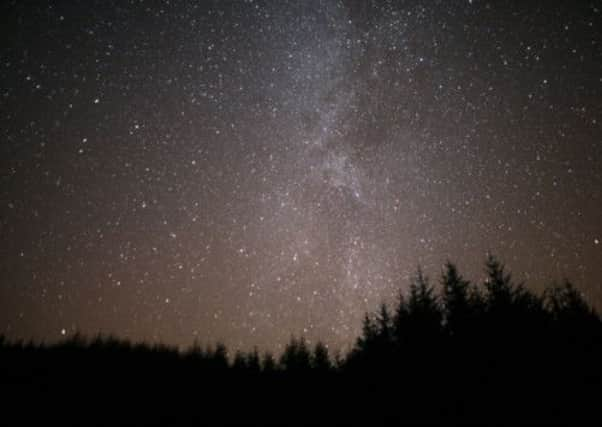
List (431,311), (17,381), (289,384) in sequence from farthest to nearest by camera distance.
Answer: (17,381), (289,384), (431,311)

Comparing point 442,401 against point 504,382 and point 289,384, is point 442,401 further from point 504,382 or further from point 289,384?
point 289,384

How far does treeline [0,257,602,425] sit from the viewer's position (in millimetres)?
13477

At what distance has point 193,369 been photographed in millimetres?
49656

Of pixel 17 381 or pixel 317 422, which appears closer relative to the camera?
pixel 317 422

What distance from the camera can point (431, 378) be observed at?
16125mm

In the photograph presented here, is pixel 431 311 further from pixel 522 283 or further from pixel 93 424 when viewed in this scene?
pixel 93 424

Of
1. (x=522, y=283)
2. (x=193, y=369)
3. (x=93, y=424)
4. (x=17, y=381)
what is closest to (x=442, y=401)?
(x=522, y=283)

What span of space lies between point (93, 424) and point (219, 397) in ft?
40.3

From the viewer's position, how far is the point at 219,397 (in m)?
32.9

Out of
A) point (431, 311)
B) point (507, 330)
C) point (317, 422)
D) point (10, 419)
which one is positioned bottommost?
point (317, 422)

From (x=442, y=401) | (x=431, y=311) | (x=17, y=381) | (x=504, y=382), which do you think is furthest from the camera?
(x=17, y=381)

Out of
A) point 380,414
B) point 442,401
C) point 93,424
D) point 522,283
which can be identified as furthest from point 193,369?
point 522,283

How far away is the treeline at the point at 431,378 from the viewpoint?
44.2ft

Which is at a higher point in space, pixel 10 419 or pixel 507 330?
pixel 507 330
